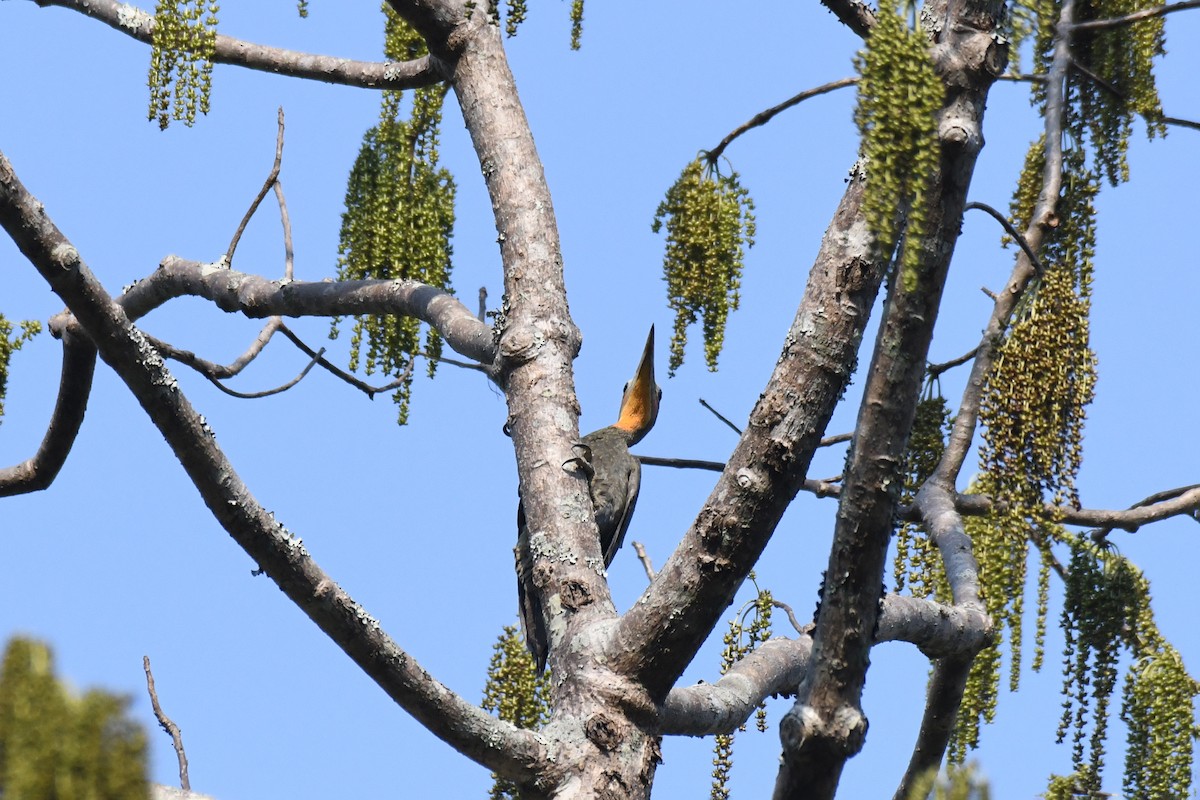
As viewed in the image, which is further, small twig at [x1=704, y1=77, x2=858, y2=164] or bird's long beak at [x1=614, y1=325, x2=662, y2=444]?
bird's long beak at [x1=614, y1=325, x2=662, y2=444]

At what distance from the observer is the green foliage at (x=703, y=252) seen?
4355 mm

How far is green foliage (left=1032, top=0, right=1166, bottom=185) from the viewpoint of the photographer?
13.8 feet

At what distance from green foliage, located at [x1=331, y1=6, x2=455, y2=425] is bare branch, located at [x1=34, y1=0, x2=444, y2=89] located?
0.14 meters

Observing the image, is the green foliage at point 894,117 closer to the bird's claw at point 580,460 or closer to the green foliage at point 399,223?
the bird's claw at point 580,460

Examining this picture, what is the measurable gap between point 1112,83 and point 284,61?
10.2ft

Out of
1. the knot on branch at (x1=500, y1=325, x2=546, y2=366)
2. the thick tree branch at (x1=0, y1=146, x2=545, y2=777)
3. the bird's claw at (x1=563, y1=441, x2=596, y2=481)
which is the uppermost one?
the knot on branch at (x1=500, y1=325, x2=546, y2=366)

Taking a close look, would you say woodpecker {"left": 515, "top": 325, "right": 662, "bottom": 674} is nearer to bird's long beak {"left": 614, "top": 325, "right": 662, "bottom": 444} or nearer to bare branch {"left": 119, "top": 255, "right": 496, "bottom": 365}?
bird's long beak {"left": 614, "top": 325, "right": 662, "bottom": 444}

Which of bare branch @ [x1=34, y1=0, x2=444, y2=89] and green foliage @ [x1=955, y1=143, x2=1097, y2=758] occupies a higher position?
bare branch @ [x1=34, y1=0, x2=444, y2=89]

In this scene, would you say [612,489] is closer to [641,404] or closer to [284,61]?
[641,404]

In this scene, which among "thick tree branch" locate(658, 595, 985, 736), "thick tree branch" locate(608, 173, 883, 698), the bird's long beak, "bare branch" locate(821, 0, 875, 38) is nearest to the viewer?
"thick tree branch" locate(608, 173, 883, 698)

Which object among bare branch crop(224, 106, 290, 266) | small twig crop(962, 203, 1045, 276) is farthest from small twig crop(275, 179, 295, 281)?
small twig crop(962, 203, 1045, 276)

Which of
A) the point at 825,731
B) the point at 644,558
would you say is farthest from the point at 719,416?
the point at 825,731

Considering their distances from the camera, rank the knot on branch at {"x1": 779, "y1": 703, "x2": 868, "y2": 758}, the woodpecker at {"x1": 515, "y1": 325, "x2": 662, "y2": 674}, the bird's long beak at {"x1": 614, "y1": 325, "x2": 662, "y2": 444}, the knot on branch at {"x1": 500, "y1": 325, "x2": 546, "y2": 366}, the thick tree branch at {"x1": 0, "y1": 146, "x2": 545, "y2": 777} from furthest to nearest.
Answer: the bird's long beak at {"x1": 614, "y1": 325, "x2": 662, "y2": 444}, the woodpecker at {"x1": 515, "y1": 325, "x2": 662, "y2": 674}, the knot on branch at {"x1": 500, "y1": 325, "x2": 546, "y2": 366}, the thick tree branch at {"x1": 0, "y1": 146, "x2": 545, "y2": 777}, the knot on branch at {"x1": 779, "y1": 703, "x2": 868, "y2": 758}

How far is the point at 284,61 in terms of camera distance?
5141mm
